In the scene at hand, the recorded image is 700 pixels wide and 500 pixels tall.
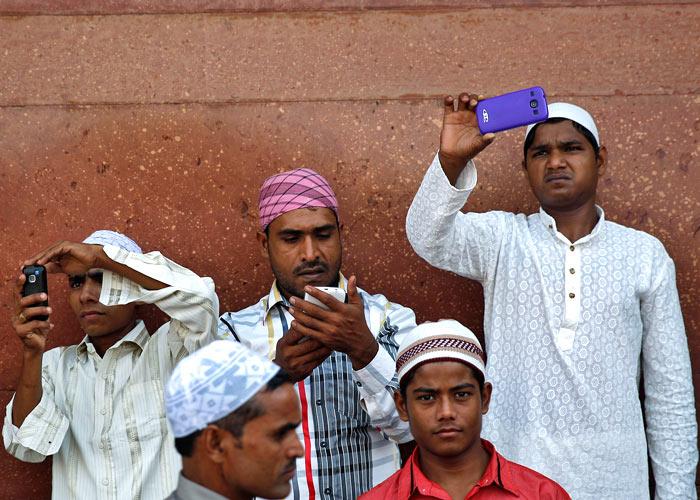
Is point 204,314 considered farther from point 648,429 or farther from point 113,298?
point 648,429

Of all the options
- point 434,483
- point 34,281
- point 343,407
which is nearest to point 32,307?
point 34,281

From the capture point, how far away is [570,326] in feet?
13.7

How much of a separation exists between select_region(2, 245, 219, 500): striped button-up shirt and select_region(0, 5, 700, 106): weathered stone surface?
44.6 inches

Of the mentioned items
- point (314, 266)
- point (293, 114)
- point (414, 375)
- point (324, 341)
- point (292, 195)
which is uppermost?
point (293, 114)

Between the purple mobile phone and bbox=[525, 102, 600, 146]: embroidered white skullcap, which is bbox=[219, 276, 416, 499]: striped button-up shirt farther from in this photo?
bbox=[525, 102, 600, 146]: embroidered white skullcap

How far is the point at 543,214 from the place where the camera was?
4.37 meters

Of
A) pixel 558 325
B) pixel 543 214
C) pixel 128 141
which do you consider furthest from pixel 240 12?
pixel 558 325

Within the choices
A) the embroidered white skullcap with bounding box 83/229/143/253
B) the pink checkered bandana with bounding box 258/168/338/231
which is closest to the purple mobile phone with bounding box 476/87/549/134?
the pink checkered bandana with bounding box 258/168/338/231

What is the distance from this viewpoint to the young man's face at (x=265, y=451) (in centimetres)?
271

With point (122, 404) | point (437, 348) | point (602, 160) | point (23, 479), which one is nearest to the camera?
point (437, 348)

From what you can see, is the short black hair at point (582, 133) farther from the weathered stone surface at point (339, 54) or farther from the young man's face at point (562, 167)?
the weathered stone surface at point (339, 54)

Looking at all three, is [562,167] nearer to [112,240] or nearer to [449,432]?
[449,432]

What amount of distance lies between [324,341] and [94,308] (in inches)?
42.0

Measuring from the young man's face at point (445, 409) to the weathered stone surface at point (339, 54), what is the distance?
5.29 ft
